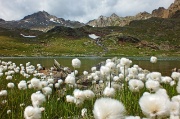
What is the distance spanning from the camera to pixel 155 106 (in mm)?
2070

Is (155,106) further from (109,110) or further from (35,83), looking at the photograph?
(35,83)

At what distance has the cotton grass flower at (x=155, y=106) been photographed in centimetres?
206

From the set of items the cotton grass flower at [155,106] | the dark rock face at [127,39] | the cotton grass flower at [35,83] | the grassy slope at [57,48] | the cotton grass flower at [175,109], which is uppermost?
the dark rock face at [127,39]

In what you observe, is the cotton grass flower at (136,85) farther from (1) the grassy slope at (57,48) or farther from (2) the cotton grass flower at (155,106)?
(1) the grassy slope at (57,48)

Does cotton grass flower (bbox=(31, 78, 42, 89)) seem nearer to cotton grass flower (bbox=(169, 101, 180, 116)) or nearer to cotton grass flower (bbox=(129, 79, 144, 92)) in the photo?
cotton grass flower (bbox=(129, 79, 144, 92))

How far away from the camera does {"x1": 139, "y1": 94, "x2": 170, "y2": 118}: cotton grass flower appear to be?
2061 millimetres

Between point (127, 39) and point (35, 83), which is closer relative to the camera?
point (35, 83)

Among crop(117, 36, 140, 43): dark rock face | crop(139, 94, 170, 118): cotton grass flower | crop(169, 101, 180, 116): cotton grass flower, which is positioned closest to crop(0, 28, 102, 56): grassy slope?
crop(117, 36, 140, 43): dark rock face

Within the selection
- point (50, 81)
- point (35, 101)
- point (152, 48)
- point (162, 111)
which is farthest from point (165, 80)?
point (152, 48)

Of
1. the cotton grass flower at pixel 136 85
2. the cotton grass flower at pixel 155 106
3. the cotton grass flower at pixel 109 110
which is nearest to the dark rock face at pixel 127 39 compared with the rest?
the cotton grass flower at pixel 136 85

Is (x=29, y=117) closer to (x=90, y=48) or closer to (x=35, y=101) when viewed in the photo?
(x=35, y=101)

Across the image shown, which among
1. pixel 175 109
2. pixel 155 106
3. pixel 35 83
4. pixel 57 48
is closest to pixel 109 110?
pixel 155 106

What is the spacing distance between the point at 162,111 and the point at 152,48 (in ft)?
547

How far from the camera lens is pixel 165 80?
7.82m
